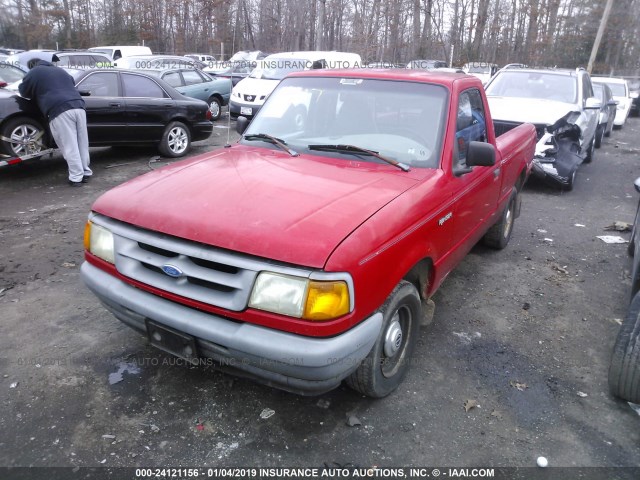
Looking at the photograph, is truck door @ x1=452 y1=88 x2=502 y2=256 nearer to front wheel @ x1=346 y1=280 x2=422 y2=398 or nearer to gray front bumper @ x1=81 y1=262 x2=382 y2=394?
front wheel @ x1=346 y1=280 x2=422 y2=398

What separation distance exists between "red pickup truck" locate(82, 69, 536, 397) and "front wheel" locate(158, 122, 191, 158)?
5.77m

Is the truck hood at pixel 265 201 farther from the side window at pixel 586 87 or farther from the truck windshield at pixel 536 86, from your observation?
the side window at pixel 586 87

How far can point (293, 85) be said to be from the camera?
13.2ft

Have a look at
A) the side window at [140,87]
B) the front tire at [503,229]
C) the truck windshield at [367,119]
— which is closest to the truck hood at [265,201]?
the truck windshield at [367,119]

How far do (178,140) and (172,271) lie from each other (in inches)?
297

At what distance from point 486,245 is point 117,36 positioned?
4429 cm

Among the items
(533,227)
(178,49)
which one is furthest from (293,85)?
(178,49)

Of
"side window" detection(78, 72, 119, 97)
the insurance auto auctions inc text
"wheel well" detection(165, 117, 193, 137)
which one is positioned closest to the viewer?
the insurance auto auctions inc text

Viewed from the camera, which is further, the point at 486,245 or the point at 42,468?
the point at 486,245

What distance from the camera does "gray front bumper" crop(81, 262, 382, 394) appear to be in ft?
7.23

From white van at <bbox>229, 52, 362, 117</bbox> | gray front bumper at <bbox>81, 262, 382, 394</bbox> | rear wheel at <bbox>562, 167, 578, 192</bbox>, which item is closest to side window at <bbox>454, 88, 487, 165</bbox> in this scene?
gray front bumper at <bbox>81, 262, 382, 394</bbox>

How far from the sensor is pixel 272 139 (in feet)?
11.9

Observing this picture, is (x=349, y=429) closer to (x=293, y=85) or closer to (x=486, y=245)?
(x=293, y=85)

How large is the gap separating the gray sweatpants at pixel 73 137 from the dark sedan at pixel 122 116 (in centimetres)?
60
